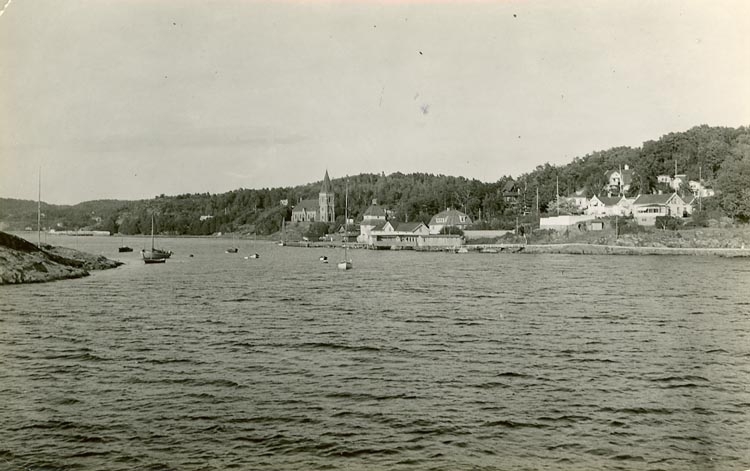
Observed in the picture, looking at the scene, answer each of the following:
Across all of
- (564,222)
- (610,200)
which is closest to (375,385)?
(564,222)

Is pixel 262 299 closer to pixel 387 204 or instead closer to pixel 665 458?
pixel 665 458

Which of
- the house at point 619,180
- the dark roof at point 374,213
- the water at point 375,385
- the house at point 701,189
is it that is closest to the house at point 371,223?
the dark roof at point 374,213

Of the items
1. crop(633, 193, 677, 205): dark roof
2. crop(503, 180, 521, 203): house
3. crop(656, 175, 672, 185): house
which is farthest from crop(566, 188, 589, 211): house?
crop(503, 180, 521, 203): house

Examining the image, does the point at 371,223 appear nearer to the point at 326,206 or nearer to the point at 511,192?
the point at 511,192

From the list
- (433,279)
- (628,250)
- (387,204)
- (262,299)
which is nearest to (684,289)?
(433,279)

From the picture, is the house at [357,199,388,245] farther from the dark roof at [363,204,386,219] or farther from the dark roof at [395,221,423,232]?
the dark roof at [395,221,423,232]
